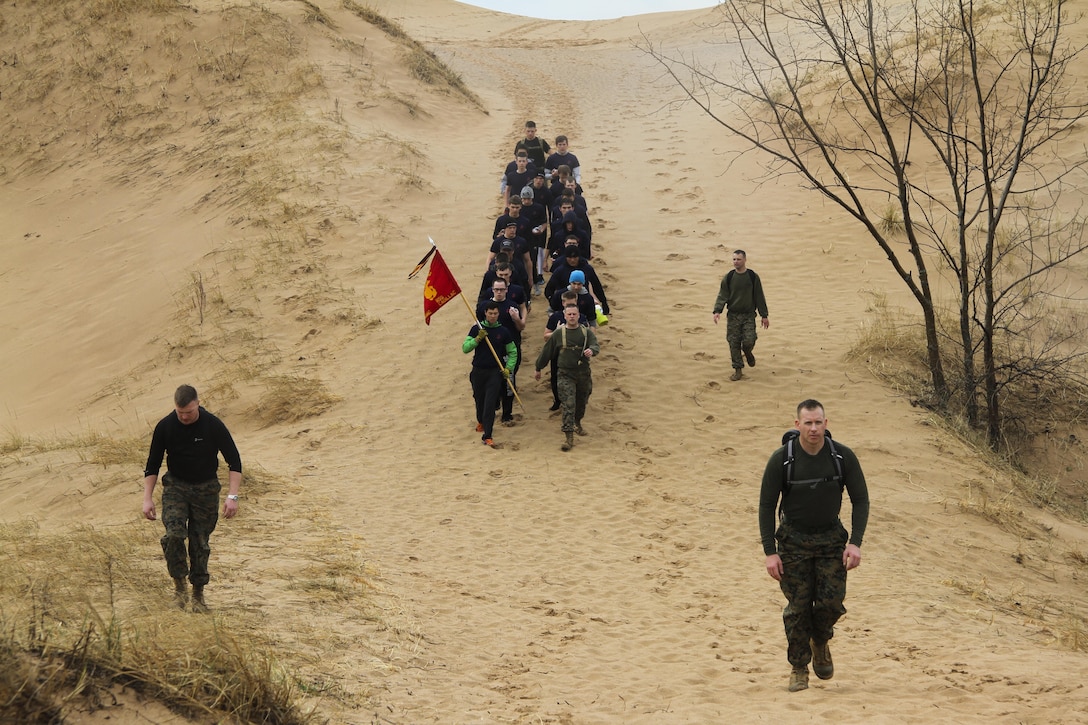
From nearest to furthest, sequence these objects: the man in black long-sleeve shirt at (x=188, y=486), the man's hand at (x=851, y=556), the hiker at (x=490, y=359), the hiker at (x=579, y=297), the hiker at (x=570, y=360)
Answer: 1. the man's hand at (x=851, y=556)
2. the man in black long-sleeve shirt at (x=188, y=486)
3. the hiker at (x=570, y=360)
4. the hiker at (x=490, y=359)
5. the hiker at (x=579, y=297)

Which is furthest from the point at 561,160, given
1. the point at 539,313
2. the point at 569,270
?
the point at 569,270

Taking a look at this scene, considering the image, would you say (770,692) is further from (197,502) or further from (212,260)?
(212,260)

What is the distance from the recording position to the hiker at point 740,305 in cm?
1305

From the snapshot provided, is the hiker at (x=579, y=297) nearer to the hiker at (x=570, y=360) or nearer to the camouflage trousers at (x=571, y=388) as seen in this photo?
the hiker at (x=570, y=360)

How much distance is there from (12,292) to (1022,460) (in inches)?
729

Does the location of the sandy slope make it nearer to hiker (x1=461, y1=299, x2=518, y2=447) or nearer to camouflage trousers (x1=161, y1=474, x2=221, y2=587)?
camouflage trousers (x1=161, y1=474, x2=221, y2=587)

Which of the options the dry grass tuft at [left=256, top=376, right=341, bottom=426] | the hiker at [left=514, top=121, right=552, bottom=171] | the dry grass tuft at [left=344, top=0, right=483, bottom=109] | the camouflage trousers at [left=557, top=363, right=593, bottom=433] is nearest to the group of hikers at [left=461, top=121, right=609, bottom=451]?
the camouflage trousers at [left=557, top=363, right=593, bottom=433]

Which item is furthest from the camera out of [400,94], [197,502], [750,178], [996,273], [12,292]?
[400,94]

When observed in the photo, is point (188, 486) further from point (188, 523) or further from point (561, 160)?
point (561, 160)

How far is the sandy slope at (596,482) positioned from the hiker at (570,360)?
479mm


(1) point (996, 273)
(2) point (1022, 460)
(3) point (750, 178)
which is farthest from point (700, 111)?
(2) point (1022, 460)

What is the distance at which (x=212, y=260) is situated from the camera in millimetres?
18562

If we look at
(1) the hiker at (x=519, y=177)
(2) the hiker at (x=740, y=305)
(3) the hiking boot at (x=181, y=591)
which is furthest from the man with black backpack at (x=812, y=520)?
(1) the hiker at (x=519, y=177)

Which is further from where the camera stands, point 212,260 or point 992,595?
point 212,260
